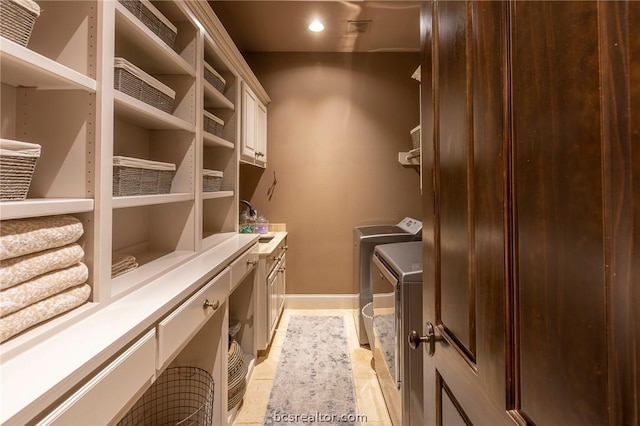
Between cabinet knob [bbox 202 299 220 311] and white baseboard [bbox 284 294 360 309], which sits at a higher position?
cabinet knob [bbox 202 299 220 311]

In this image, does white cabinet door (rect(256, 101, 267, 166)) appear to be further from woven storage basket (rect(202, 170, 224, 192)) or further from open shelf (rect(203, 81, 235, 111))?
woven storage basket (rect(202, 170, 224, 192))

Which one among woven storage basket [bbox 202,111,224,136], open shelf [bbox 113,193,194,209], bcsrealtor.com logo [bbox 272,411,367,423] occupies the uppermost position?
woven storage basket [bbox 202,111,224,136]

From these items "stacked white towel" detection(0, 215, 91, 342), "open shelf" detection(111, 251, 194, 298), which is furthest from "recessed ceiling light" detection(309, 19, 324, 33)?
"stacked white towel" detection(0, 215, 91, 342)

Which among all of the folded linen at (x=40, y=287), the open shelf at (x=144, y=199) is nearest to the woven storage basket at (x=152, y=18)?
the open shelf at (x=144, y=199)

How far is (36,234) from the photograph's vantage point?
748 millimetres

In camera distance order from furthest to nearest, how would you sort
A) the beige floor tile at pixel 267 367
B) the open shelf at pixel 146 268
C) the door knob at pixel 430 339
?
the beige floor tile at pixel 267 367, the open shelf at pixel 146 268, the door knob at pixel 430 339

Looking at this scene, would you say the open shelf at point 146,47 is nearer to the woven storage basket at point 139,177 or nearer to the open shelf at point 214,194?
the woven storage basket at point 139,177

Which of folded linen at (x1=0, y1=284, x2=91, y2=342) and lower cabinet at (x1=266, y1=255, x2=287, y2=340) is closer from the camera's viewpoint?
folded linen at (x1=0, y1=284, x2=91, y2=342)

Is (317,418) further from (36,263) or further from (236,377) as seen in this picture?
(36,263)

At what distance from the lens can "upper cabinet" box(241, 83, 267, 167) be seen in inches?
103

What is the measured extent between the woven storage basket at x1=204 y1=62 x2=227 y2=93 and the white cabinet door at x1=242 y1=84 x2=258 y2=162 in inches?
10.5

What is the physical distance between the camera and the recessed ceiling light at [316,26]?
9.48 ft

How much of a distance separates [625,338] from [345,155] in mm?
3359

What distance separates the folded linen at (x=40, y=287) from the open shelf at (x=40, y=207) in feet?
0.50
